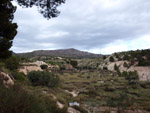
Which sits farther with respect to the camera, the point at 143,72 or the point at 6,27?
the point at 143,72

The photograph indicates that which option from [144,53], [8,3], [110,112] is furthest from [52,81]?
[144,53]

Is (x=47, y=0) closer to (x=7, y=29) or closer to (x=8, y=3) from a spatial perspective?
(x=8, y=3)

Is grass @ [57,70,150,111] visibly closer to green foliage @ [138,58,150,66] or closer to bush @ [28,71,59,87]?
bush @ [28,71,59,87]

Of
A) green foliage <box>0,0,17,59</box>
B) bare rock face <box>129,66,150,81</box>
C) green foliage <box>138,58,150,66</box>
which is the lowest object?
bare rock face <box>129,66,150,81</box>

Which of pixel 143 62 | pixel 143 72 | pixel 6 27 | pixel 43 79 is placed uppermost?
pixel 6 27

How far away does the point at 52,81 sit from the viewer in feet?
105

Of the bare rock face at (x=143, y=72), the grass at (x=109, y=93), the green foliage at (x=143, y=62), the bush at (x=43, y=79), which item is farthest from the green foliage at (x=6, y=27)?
the green foliage at (x=143, y=62)

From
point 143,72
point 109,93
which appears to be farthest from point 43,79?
point 143,72

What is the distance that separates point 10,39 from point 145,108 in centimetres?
1940

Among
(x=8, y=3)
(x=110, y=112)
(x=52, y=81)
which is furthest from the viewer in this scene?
(x=52, y=81)

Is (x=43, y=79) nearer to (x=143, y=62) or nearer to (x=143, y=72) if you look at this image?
(x=143, y=72)

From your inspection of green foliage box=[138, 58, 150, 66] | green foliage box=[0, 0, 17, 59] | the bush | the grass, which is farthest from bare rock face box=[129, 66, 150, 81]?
green foliage box=[0, 0, 17, 59]

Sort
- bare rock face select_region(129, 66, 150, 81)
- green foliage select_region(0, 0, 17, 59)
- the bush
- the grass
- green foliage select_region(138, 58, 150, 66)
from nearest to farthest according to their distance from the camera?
green foliage select_region(0, 0, 17, 59) < the grass < the bush < bare rock face select_region(129, 66, 150, 81) < green foliage select_region(138, 58, 150, 66)

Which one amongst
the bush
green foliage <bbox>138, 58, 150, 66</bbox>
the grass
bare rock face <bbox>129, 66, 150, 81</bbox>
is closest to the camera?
the grass
